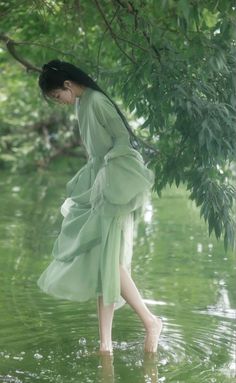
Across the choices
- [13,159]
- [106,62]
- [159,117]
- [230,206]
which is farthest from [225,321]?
[13,159]

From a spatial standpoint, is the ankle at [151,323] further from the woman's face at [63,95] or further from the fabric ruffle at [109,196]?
the woman's face at [63,95]

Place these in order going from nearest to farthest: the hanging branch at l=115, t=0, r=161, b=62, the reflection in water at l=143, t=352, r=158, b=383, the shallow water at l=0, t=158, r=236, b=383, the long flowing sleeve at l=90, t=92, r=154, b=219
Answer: the reflection in water at l=143, t=352, r=158, b=383
the shallow water at l=0, t=158, r=236, b=383
the long flowing sleeve at l=90, t=92, r=154, b=219
the hanging branch at l=115, t=0, r=161, b=62

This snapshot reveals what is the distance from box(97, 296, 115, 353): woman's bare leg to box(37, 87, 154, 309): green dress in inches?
4.2

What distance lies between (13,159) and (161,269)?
16.2 meters

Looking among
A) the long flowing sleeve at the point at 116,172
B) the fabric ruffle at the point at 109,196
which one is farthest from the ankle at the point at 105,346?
the long flowing sleeve at the point at 116,172

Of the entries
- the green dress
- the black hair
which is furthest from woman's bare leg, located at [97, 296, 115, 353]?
the black hair

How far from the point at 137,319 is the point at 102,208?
1.35 metres

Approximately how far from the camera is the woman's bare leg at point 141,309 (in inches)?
206

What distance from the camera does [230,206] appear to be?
5.48m

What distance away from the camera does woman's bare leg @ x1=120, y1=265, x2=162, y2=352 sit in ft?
17.2

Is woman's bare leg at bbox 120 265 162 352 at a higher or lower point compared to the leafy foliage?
lower

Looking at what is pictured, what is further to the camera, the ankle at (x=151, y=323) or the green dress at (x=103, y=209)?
the ankle at (x=151, y=323)

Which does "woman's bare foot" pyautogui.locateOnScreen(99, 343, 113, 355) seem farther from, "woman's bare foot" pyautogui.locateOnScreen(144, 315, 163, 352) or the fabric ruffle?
the fabric ruffle

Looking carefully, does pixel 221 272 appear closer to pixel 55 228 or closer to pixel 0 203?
pixel 55 228
